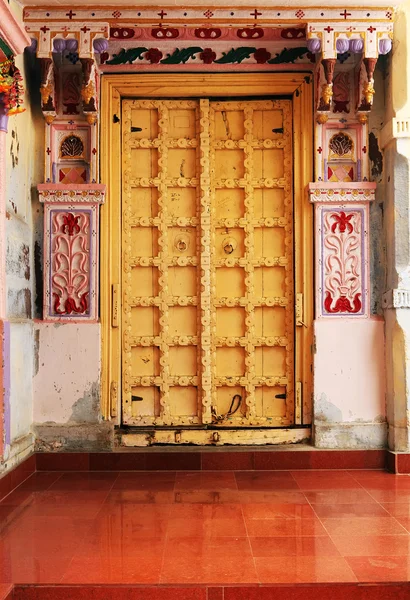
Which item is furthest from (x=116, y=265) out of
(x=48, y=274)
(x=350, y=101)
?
(x=350, y=101)

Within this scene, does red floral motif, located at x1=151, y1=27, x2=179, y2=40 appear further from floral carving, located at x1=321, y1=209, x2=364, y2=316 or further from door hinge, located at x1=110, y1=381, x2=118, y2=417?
door hinge, located at x1=110, y1=381, x2=118, y2=417

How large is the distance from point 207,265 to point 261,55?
1.69m

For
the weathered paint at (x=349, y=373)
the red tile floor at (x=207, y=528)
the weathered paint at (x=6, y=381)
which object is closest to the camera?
the red tile floor at (x=207, y=528)

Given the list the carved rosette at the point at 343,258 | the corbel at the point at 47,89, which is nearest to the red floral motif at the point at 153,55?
the corbel at the point at 47,89

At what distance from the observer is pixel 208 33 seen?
476 centimetres

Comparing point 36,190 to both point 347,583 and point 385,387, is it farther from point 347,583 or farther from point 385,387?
point 347,583

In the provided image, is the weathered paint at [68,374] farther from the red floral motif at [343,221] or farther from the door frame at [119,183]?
the red floral motif at [343,221]

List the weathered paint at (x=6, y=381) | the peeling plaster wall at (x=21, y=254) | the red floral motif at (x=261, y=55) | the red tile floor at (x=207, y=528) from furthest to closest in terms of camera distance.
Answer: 1. the red floral motif at (x=261, y=55)
2. the peeling plaster wall at (x=21, y=254)
3. the weathered paint at (x=6, y=381)
4. the red tile floor at (x=207, y=528)

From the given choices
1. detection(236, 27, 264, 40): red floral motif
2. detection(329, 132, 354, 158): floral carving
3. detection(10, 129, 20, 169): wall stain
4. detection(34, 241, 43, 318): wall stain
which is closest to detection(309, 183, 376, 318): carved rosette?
detection(329, 132, 354, 158): floral carving

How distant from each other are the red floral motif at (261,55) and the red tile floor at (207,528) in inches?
124

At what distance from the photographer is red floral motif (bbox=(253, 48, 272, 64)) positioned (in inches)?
195

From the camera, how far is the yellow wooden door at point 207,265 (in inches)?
196

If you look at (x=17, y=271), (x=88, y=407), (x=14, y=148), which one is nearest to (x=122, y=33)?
(x=14, y=148)

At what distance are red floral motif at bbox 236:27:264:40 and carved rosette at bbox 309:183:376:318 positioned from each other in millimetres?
1334
